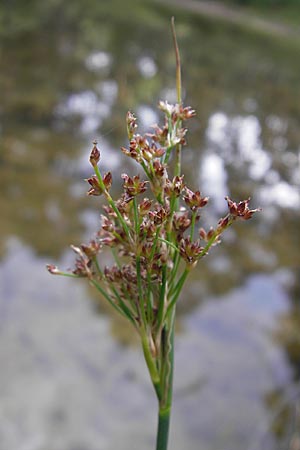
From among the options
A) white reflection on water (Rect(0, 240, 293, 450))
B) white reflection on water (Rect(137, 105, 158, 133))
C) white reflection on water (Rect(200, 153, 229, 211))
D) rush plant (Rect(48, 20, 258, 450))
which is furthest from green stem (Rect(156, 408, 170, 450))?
white reflection on water (Rect(137, 105, 158, 133))

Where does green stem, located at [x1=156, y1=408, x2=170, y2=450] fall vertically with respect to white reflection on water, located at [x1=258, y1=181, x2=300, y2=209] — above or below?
below

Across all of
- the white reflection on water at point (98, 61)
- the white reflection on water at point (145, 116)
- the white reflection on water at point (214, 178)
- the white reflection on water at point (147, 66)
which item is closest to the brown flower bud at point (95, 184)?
the white reflection on water at point (214, 178)

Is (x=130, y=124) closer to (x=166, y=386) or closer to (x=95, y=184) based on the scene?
(x=95, y=184)

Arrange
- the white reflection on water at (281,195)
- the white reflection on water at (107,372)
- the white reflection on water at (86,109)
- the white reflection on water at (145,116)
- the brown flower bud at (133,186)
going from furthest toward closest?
the white reflection on water at (86,109)
the white reflection on water at (145,116)
the white reflection on water at (281,195)
the white reflection on water at (107,372)
the brown flower bud at (133,186)

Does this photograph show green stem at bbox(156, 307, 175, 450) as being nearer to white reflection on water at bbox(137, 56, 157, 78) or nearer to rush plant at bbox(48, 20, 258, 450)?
rush plant at bbox(48, 20, 258, 450)

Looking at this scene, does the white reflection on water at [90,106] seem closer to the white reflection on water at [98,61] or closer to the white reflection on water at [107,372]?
the white reflection on water at [98,61]

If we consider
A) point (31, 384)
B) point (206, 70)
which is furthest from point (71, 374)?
point (206, 70)

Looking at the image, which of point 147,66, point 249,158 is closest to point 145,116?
point 249,158
